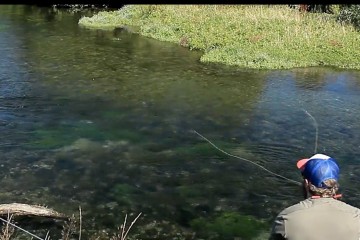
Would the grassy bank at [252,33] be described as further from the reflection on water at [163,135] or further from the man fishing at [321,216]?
the man fishing at [321,216]

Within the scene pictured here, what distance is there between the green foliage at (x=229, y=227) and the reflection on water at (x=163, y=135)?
38 mm

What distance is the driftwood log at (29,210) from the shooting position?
31.7ft

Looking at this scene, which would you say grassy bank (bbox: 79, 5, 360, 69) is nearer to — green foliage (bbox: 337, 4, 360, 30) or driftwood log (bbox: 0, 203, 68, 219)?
green foliage (bbox: 337, 4, 360, 30)

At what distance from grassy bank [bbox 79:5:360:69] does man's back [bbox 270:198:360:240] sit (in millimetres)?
19600

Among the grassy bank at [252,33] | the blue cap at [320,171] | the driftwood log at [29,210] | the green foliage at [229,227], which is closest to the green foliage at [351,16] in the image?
the grassy bank at [252,33]

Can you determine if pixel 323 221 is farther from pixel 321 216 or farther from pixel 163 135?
pixel 163 135

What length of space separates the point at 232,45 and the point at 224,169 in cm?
1494

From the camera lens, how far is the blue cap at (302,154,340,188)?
14.8 feet

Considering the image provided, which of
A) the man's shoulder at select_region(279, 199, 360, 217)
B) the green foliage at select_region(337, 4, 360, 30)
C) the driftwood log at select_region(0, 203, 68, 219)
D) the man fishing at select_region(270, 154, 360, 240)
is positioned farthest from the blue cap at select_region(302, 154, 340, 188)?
the green foliage at select_region(337, 4, 360, 30)

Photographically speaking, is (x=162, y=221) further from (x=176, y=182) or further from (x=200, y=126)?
(x=200, y=126)

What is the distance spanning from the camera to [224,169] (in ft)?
41.8

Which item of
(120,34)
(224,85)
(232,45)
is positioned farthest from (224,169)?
(120,34)

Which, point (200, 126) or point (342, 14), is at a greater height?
point (342, 14)

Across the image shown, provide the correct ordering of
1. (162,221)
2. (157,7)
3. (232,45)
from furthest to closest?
(157,7), (232,45), (162,221)
